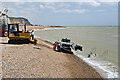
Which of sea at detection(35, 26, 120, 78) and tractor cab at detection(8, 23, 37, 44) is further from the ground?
tractor cab at detection(8, 23, 37, 44)

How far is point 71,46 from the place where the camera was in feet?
55.8

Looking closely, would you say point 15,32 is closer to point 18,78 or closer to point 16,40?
point 16,40

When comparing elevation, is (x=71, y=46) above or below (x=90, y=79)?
above

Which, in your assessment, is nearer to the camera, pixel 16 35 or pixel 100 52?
pixel 16 35

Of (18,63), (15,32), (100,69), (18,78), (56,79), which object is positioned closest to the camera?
(18,78)

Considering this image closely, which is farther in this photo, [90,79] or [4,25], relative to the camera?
[4,25]

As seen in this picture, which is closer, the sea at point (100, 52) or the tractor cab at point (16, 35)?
the sea at point (100, 52)

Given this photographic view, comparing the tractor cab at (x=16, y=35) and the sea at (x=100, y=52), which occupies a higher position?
the tractor cab at (x=16, y=35)

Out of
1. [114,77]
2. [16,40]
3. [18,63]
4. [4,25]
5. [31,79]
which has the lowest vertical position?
[114,77]

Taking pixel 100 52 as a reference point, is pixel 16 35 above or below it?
above

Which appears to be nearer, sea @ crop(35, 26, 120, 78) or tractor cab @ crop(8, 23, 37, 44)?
sea @ crop(35, 26, 120, 78)

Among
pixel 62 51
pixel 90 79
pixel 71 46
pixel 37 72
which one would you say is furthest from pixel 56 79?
pixel 71 46

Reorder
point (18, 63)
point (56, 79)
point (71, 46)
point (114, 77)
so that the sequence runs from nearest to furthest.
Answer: point (56, 79)
point (18, 63)
point (114, 77)
point (71, 46)

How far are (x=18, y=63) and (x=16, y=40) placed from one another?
24.5ft
